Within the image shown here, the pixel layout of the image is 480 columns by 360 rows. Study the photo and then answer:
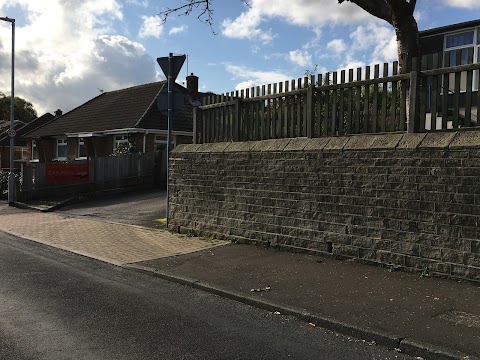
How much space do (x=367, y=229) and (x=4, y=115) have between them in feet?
274

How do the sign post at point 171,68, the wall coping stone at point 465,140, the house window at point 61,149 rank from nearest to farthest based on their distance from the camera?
the wall coping stone at point 465,140
the sign post at point 171,68
the house window at point 61,149

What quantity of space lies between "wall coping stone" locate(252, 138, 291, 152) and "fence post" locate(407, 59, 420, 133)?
2.22 m

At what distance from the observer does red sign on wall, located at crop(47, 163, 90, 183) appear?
19.1 m

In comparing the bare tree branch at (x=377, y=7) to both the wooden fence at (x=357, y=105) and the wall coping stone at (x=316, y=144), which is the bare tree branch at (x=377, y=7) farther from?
the wall coping stone at (x=316, y=144)

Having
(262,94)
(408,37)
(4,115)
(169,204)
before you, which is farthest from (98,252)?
(4,115)

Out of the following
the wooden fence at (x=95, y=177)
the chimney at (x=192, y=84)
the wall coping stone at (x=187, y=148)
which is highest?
the chimney at (x=192, y=84)

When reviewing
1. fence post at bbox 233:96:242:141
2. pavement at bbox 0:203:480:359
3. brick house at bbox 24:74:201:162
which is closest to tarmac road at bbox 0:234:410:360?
pavement at bbox 0:203:480:359

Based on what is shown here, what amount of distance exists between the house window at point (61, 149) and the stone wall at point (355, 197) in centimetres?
2481

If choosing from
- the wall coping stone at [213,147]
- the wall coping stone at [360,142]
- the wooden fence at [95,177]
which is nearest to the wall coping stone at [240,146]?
the wall coping stone at [213,147]

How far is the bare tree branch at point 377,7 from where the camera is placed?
8.54 metres

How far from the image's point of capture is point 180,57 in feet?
31.8

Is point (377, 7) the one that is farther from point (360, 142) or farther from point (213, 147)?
point (213, 147)

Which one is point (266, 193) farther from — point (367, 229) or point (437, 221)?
point (437, 221)

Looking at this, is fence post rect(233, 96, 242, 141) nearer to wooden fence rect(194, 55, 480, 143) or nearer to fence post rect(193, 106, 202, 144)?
wooden fence rect(194, 55, 480, 143)
